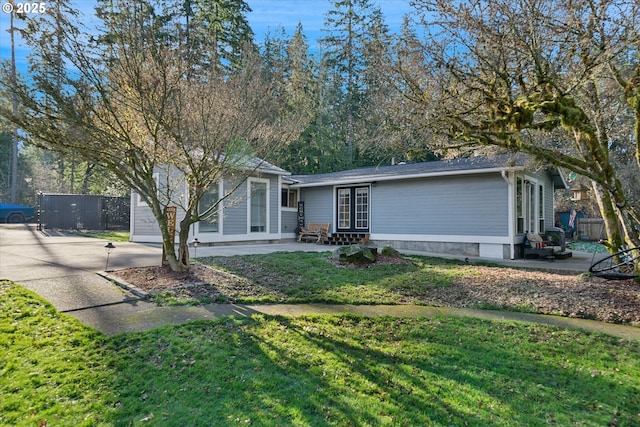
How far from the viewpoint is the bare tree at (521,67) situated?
4902 mm

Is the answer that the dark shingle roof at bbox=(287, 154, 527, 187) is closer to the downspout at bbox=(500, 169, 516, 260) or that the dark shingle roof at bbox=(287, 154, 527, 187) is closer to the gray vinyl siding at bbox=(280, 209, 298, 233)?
the downspout at bbox=(500, 169, 516, 260)

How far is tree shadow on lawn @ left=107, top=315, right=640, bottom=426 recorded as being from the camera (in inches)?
105

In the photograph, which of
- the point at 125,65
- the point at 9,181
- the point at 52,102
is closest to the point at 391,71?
the point at 125,65

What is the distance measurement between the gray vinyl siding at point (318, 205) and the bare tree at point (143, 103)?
8529 millimetres

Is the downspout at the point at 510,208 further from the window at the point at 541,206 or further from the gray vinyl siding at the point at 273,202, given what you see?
the gray vinyl siding at the point at 273,202

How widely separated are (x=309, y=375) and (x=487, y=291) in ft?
13.9

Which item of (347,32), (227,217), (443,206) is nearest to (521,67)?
(443,206)

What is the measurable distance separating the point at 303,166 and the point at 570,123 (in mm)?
19619

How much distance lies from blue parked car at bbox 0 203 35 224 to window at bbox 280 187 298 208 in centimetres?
1889

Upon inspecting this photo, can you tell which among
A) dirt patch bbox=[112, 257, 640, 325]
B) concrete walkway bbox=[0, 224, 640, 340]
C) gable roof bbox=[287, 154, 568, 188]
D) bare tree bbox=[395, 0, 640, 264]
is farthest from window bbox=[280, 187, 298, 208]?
bare tree bbox=[395, 0, 640, 264]

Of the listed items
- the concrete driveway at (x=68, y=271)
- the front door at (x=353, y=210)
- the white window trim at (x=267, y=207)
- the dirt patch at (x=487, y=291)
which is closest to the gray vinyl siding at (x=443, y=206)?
the front door at (x=353, y=210)

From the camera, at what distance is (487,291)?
629 centimetres

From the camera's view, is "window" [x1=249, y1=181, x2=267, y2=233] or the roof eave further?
"window" [x1=249, y1=181, x2=267, y2=233]
